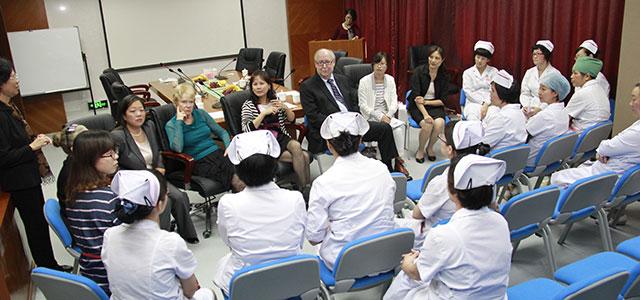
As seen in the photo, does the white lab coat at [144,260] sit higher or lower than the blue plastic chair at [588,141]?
higher

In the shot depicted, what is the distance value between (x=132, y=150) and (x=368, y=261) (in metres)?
2.15

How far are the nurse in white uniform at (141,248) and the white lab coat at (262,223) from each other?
31 cm

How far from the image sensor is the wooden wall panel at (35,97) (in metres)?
7.05

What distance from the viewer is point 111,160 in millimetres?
2752

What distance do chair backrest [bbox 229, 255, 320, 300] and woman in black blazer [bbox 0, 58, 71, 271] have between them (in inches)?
69.2

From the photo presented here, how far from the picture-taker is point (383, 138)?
486cm

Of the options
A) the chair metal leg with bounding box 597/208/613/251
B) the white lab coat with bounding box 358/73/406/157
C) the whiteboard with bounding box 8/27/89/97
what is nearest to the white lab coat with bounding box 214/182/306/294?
the chair metal leg with bounding box 597/208/613/251

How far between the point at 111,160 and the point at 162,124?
54.4 inches

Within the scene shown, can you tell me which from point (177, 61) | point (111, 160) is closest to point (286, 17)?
point (177, 61)

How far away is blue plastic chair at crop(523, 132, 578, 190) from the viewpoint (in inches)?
144

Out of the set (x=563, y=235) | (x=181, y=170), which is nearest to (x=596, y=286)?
(x=563, y=235)

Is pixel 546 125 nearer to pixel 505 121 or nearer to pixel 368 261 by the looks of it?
pixel 505 121

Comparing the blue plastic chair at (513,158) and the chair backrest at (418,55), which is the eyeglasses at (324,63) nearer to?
the blue plastic chair at (513,158)

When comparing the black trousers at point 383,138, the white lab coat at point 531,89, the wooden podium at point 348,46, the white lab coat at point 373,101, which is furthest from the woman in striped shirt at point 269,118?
the wooden podium at point 348,46
